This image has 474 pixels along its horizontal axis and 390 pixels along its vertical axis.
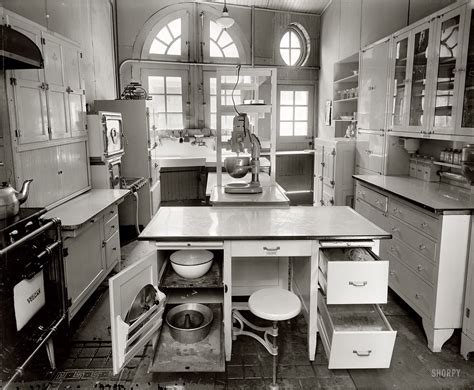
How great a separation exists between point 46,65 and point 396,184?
3.25 m

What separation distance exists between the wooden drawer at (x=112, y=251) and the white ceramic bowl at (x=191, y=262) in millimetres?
1379

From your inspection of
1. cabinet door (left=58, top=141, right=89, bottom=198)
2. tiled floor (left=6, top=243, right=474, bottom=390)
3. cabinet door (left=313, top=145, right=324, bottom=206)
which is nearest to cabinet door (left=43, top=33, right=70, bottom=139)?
cabinet door (left=58, top=141, right=89, bottom=198)

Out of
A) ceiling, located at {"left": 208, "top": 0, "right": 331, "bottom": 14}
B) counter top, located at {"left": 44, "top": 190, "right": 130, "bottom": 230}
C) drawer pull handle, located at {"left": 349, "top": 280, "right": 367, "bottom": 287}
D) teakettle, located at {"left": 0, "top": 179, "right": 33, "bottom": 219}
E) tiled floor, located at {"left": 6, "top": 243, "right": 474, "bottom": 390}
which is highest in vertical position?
ceiling, located at {"left": 208, "top": 0, "right": 331, "bottom": 14}

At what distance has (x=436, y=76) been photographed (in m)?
3.36

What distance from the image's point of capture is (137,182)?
16.0 feet

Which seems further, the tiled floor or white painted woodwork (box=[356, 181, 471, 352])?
white painted woodwork (box=[356, 181, 471, 352])

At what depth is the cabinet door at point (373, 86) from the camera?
14.3ft

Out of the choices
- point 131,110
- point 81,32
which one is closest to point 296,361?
point 131,110

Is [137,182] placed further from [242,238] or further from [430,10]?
[430,10]

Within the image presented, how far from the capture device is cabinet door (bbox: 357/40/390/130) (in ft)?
14.3

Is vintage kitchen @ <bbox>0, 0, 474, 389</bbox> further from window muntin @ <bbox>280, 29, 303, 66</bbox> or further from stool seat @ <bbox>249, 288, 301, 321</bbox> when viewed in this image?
window muntin @ <bbox>280, 29, 303, 66</bbox>

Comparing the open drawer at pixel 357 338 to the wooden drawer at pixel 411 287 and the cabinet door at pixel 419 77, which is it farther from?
the cabinet door at pixel 419 77

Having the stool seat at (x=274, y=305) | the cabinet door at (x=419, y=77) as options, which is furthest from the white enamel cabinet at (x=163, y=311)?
the cabinet door at (x=419, y=77)

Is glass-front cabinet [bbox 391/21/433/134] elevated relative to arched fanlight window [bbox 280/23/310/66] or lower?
lower
